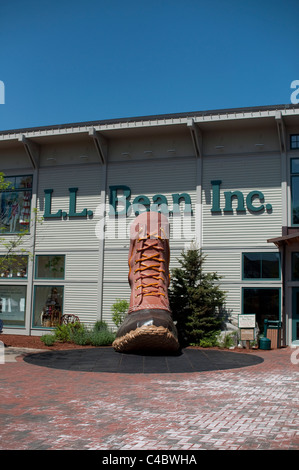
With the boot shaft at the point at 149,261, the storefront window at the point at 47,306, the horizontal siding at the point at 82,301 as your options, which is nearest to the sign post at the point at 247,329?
the boot shaft at the point at 149,261

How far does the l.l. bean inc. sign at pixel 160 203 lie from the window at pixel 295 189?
0.83 meters

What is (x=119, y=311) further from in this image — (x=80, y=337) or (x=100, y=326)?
(x=80, y=337)

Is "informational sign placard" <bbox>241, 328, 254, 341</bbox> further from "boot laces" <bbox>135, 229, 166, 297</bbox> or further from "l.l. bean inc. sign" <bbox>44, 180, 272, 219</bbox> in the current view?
"l.l. bean inc. sign" <bbox>44, 180, 272, 219</bbox>

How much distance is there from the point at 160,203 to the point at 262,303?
205 inches

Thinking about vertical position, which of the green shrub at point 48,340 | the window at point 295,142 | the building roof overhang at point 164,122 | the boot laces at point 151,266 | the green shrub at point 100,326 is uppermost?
the building roof overhang at point 164,122

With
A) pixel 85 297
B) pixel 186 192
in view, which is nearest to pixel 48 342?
pixel 85 297

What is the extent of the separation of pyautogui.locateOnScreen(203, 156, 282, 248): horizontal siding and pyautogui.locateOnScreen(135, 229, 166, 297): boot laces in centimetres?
527

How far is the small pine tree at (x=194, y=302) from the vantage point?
47.2 feet

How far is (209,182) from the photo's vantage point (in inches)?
683

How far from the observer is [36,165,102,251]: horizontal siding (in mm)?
18562

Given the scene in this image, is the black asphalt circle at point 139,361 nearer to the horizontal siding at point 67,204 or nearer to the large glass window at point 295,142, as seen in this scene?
the horizontal siding at point 67,204

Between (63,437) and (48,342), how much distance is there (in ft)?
31.6

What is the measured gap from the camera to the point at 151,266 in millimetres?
11984
